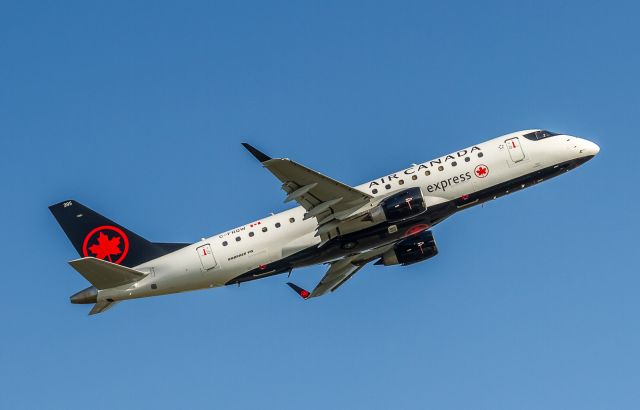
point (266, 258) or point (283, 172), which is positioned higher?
point (283, 172)

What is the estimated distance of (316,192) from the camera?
2509 inches

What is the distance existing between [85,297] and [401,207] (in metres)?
22.0

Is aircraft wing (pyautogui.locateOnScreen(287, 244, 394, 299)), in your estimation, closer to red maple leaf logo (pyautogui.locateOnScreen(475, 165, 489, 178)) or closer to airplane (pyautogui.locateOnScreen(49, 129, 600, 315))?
airplane (pyautogui.locateOnScreen(49, 129, 600, 315))

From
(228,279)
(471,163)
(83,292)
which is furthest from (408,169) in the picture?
(83,292)

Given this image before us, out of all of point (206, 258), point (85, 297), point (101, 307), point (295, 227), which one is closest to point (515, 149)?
point (295, 227)

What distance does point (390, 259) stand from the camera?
71938 millimetres

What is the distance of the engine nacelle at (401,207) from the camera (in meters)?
63.7

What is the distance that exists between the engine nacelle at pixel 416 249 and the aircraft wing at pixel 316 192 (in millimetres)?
7433

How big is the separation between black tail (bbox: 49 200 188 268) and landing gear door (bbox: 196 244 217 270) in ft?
7.19

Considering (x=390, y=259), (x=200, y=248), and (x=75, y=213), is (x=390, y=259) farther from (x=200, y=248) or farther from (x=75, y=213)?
(x=75, y=213)

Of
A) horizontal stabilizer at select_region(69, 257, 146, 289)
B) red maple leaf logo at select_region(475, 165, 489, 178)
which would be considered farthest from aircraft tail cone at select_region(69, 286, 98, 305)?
red maple leaf logo at select_region(475, 165, 489, 178)

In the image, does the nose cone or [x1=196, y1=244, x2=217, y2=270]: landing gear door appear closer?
[x1=196, y1=244, x2=217, y2=270]: landing gear door

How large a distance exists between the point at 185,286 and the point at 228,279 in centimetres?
299

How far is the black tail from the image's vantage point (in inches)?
2699
